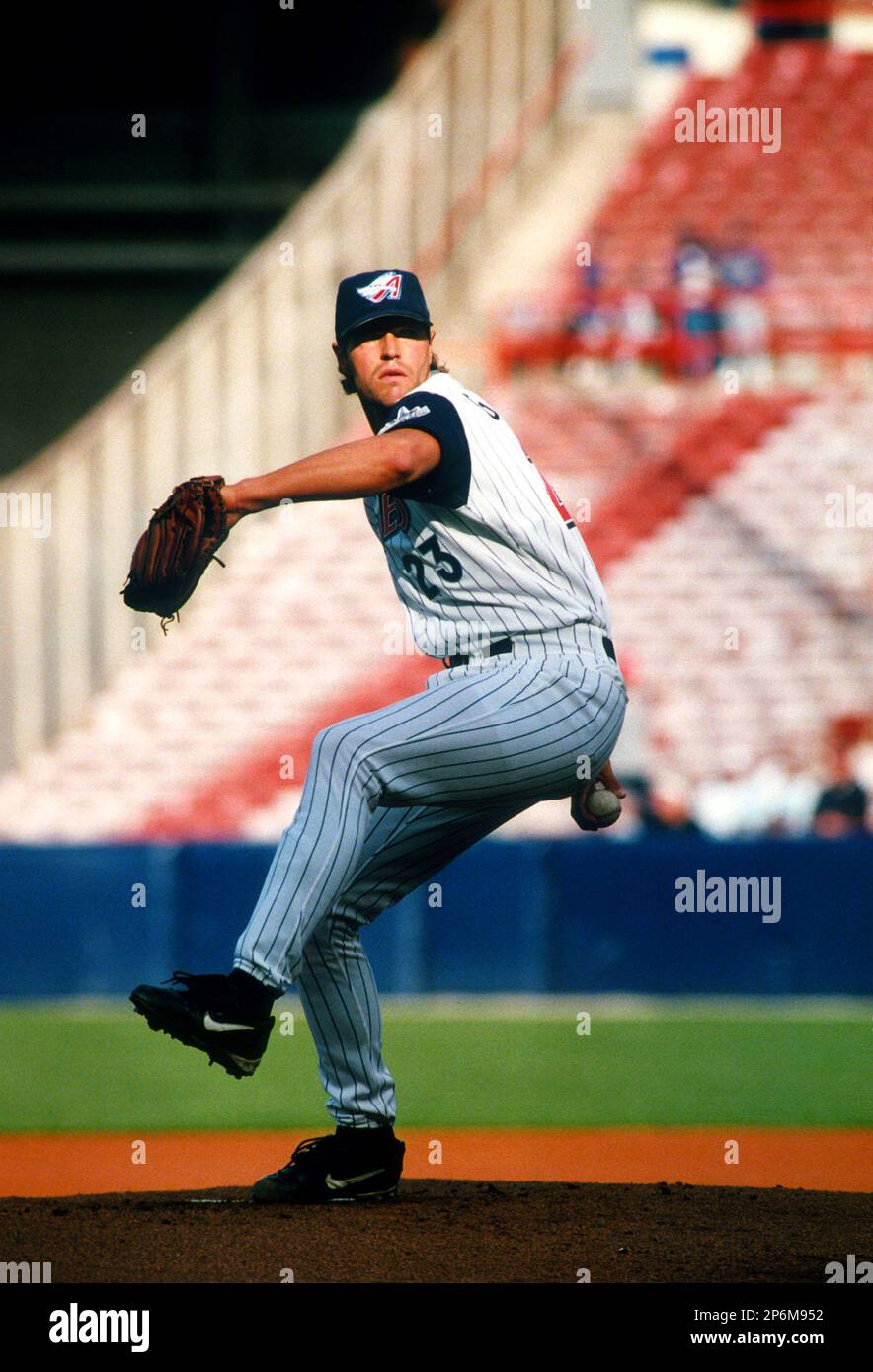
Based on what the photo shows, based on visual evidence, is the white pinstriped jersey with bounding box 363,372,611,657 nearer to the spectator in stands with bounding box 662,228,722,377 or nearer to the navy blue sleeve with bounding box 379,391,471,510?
the navy blue sleeve with bounding box 379,391,471,510

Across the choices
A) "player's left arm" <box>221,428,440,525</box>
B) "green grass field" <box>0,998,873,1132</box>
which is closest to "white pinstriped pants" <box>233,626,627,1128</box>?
"player's left arm" <box>221,428,440,525</box>

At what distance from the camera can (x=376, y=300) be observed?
319 cm

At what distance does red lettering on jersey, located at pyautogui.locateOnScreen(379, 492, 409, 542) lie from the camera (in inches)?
122

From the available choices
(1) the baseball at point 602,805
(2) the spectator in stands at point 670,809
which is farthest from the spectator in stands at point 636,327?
(1) the baseball at point 602,805

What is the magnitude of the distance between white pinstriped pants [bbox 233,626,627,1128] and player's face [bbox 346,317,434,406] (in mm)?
562

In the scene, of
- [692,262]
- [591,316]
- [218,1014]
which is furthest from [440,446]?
[692,262]

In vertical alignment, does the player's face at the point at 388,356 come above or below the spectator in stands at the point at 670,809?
above

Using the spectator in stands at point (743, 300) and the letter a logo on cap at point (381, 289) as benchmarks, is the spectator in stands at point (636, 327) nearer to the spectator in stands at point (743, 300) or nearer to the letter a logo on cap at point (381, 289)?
the spectator in stands at point (743, 300)

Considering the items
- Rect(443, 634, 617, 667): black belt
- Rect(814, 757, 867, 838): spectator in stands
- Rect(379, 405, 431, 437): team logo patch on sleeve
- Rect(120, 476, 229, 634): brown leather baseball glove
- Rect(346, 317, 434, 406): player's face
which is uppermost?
Rect(346, 317, 434, 406): player's face

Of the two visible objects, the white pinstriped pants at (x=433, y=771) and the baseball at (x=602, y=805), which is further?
the baseball at (x=602, y=805)

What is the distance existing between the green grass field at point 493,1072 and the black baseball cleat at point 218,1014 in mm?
3648

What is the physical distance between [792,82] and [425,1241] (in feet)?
35.5

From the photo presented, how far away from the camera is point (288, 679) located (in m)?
10.1

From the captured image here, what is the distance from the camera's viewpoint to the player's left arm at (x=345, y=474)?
273 cm
